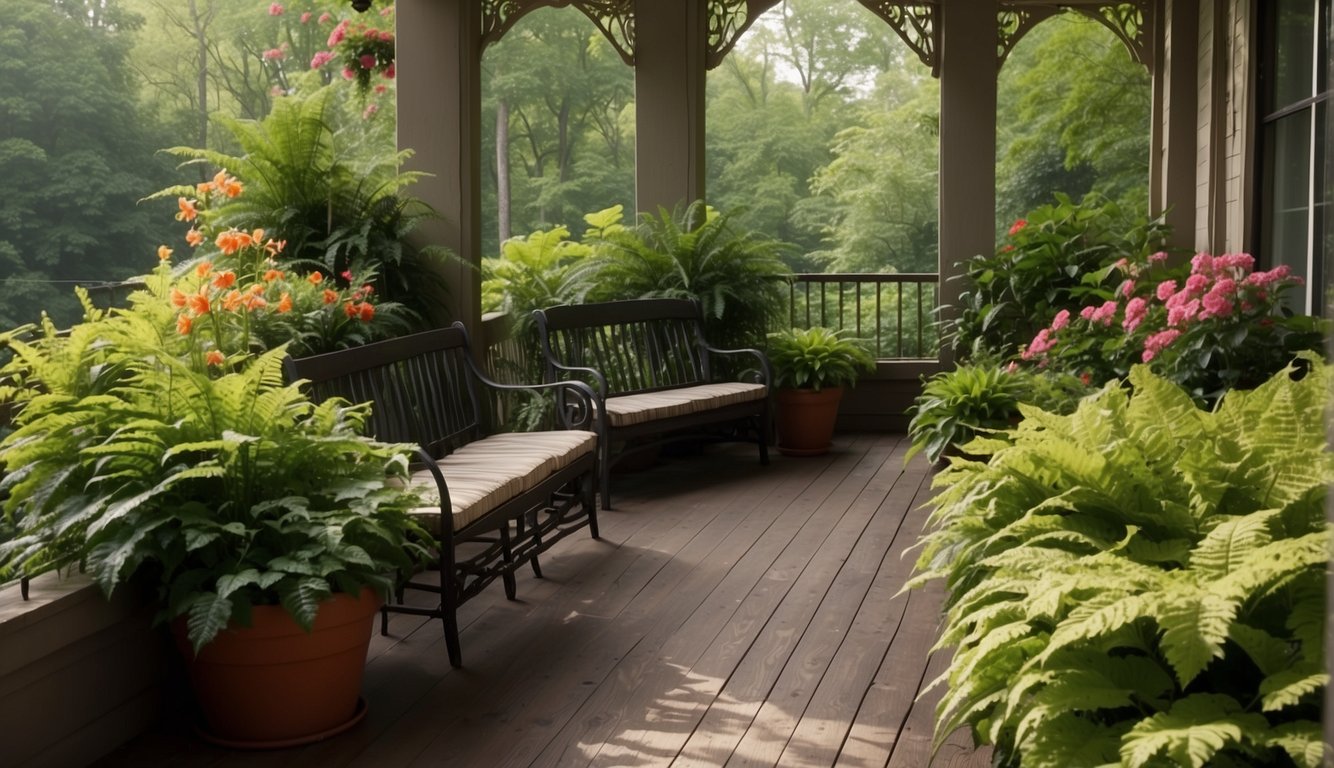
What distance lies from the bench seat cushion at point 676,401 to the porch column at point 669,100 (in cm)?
140

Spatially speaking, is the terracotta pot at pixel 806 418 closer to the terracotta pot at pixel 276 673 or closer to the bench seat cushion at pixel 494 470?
the bench seat cushion at pixel 494 470

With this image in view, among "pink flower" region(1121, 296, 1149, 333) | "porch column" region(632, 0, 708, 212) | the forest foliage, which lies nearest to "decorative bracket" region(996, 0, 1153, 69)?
"porch column" region(632, 0, 708, 212)

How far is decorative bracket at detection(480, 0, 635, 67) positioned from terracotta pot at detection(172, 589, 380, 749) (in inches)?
156

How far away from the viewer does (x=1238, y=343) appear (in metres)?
4.34

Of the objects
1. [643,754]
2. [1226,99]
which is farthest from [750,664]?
[1226,99]

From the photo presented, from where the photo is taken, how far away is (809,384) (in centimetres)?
737

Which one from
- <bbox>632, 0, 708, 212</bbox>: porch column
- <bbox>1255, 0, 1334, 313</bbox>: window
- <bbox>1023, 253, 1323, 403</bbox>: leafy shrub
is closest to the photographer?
<bbox>1023, 253, 1323, 403</bbox>: leafy shrub

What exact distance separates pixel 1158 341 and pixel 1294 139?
4.85 ft

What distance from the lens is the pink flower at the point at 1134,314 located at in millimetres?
4816

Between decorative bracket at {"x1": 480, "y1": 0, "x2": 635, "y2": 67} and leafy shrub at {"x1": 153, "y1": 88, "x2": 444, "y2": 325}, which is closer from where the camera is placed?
leafy shrub at {"x1": 153, "y1": 88, "x2": 444, "y2": 325}

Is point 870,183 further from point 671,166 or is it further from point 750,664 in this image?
point 750,664

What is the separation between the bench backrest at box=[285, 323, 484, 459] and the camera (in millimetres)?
3990

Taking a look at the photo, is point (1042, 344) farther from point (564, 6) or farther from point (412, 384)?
point (564, 6)

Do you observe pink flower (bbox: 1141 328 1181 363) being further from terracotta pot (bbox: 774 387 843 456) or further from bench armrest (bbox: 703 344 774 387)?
terracotta pot (bbox: 774 387 843 456)
